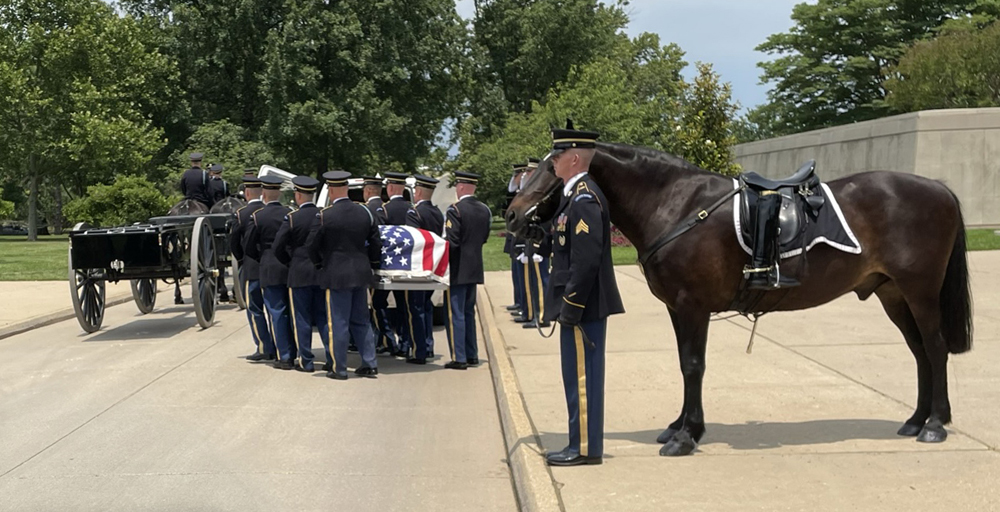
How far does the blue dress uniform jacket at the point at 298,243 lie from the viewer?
32.1 feet

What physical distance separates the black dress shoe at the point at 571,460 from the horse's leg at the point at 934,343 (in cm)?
227

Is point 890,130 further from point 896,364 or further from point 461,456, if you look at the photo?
point 461,456

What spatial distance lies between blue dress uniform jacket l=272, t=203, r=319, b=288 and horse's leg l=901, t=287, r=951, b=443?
5.64 meters

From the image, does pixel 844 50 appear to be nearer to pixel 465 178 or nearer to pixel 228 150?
pixel 228 150

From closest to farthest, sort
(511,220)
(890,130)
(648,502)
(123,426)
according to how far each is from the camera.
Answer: (648,502)
(511,220)
(123,426)
(890,130)

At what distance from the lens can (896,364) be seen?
916 cm

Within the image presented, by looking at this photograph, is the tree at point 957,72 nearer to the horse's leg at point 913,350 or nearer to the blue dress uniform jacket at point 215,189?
the blue dress uniform jacket at point 215,189

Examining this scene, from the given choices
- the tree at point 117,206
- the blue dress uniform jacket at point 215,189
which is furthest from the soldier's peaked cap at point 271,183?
the tree at point 117,206

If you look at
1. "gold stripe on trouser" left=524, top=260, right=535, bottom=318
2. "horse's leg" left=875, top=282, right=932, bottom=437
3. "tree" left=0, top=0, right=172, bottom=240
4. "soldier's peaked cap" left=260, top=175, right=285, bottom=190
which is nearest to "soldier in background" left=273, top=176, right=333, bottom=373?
"soldier's peaked cap" left=260, top=175, right=285, bottom=190

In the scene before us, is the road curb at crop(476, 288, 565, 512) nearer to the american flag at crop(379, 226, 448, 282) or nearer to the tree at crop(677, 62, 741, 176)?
the american flag at crop(379, 226, 448, 282)

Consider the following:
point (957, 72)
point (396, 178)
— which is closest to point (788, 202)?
point (396, 178)

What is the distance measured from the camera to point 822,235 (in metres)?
6.36

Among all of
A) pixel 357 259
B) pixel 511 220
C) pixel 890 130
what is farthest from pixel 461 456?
pixel 890 130

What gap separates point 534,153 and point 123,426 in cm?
2947
